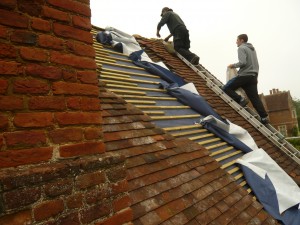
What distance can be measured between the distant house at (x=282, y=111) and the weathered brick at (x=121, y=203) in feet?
162

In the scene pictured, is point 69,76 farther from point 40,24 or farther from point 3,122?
point 3,122

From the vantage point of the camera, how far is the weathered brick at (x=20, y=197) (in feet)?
3.91

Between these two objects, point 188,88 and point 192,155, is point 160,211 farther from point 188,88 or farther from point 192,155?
point 188,88

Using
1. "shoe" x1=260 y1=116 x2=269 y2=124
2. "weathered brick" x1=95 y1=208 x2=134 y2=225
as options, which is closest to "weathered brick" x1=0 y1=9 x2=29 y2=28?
"weathered brick" x1=95 y1=208 x2=134 y2=225

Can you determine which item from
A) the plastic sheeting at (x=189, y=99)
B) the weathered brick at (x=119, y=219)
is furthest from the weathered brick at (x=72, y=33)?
the plastic sheeting at (x=189, y=99)

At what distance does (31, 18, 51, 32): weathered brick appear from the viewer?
4.66ft

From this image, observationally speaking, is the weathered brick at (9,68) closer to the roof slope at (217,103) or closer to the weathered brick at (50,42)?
the weathered brick at (50,42)

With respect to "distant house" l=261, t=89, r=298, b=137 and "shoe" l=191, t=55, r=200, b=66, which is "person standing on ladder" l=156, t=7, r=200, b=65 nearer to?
"shoe" l=191, t=55, r=200, b=66

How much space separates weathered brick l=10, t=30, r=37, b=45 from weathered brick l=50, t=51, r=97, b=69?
12cm

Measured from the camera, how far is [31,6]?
1.42 m

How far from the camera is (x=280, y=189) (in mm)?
4055

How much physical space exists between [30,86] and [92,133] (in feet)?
1.47

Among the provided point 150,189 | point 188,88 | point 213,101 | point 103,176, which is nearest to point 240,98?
point 213,101

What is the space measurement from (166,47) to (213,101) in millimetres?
2561
